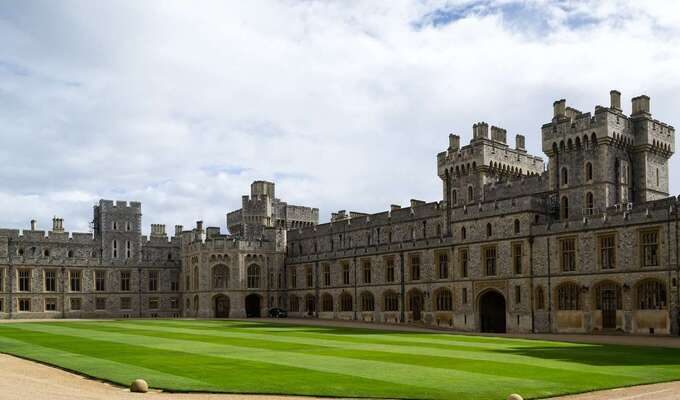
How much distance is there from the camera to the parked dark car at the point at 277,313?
69.4 meters

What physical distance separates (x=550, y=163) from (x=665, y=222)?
11632 mm

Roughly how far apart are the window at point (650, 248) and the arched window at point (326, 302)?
32.3 meters

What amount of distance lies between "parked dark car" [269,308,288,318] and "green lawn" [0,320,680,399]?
36.3 m

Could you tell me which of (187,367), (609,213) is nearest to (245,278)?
(609,213)

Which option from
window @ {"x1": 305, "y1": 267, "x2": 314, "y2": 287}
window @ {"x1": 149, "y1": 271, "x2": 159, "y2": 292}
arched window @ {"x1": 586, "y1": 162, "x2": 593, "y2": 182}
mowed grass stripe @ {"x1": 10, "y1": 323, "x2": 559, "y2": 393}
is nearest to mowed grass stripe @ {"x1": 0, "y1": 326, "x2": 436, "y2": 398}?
mowed grass stripe @ {"x1": 10, "y1": 323, "x2": 559, "y2": 393}

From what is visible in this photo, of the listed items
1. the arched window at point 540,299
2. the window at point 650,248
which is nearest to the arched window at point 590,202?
the arched window at point 540,299

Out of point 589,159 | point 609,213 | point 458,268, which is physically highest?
point 589,159

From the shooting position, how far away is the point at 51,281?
72.3 m

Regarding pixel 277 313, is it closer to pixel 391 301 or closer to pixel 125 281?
pixel 391 301

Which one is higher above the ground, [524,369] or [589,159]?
[589,159]

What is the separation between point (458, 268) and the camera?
51.3 m

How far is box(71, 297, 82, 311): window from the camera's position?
73.4 metres

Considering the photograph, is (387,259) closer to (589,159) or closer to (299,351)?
(589,159)

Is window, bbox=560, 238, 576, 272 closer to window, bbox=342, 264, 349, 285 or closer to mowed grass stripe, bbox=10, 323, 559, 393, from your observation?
mowed grass stripe, bbox=10, 323, 559, 393
